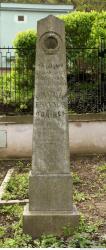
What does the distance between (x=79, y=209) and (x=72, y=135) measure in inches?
172

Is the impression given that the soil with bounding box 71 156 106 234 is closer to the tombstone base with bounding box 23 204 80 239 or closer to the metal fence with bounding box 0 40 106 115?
the tombstone base with bounding box 23 204 80 239

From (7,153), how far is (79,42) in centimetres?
341

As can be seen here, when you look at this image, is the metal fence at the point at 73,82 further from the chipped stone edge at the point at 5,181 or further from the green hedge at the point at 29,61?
the chipped stone edge at the point at 5,181

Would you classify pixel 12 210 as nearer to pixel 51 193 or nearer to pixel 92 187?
pixel 51 193

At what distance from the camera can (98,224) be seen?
21.6ft

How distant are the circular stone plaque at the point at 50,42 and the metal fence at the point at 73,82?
226 inches

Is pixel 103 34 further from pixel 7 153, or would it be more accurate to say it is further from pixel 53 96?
pixel 53 96

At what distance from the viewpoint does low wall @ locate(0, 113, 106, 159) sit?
1157 cm

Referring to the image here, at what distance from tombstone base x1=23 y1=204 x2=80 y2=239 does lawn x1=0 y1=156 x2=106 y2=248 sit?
0.08m

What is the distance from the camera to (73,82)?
493 inches

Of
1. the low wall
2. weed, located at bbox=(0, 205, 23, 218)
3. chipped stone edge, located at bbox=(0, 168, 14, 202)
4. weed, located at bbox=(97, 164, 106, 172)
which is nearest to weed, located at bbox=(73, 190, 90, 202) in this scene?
weed, located at bbox=(0, 205, 23, 218)

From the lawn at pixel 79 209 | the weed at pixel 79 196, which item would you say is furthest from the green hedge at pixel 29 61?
the weed at pixel 79 196

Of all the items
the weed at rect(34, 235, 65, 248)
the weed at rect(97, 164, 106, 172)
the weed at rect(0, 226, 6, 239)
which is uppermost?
the weed at rect(97, 164, 106, 172)

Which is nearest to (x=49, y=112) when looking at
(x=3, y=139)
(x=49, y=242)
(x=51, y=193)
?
(x=51, y=193)
